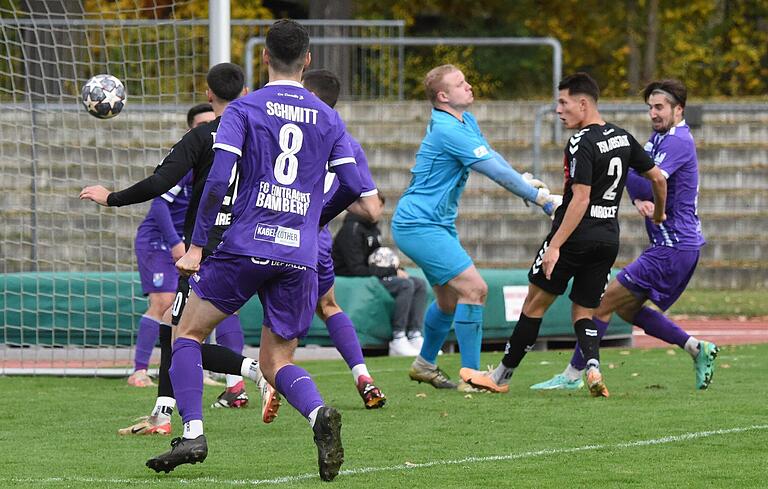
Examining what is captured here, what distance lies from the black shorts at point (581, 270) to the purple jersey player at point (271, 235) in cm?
298

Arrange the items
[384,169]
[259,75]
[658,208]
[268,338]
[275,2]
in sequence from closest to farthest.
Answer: [268,338]
[658,208]
[384,169]
[259,75]
[275,2]

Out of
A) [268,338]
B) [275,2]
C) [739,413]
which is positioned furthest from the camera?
[275,2]

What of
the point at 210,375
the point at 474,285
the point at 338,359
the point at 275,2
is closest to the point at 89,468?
the point at 474,285

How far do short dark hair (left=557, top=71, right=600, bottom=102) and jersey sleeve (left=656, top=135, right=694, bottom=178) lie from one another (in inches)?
37.0

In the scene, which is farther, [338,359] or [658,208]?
[338,359]

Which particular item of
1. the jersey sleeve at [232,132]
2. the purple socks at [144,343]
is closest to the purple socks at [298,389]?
the jersey sleeve at [232,132]

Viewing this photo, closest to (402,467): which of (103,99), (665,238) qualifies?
(665,238)

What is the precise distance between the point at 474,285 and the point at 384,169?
39.6 ft

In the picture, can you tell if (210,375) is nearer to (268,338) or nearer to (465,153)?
(465,153)

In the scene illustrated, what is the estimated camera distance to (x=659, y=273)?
33.7 ft

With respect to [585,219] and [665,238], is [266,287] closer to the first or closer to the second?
[585,219]

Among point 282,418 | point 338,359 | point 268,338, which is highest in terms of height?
point 268,338

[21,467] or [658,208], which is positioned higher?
[658,208]

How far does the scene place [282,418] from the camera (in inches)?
347
